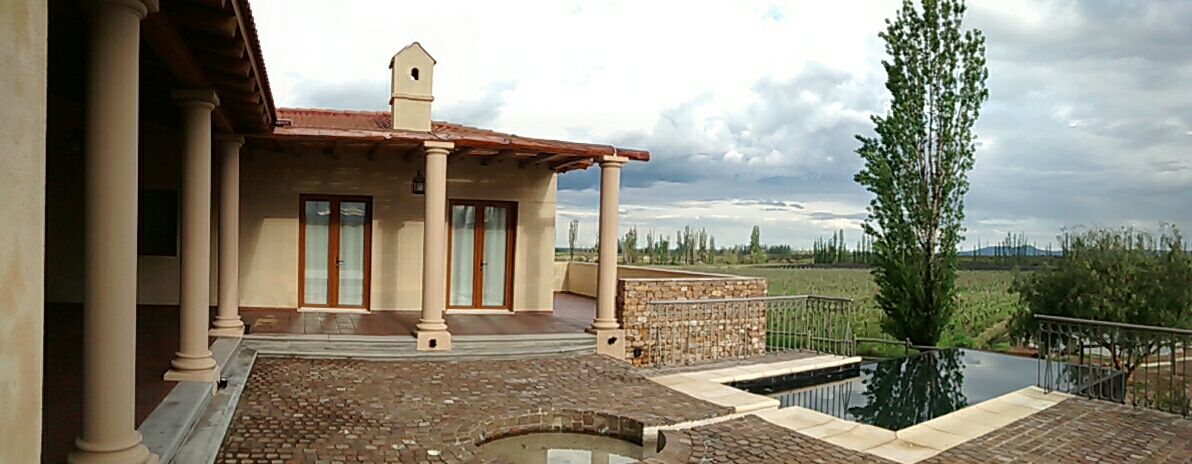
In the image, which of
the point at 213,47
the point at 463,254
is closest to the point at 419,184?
the point at 463,254

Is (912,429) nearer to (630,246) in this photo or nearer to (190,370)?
(190,370)

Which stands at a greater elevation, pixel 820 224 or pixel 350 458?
pixel 820 224

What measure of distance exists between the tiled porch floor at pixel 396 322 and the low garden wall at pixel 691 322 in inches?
34.1

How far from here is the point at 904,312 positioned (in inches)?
564

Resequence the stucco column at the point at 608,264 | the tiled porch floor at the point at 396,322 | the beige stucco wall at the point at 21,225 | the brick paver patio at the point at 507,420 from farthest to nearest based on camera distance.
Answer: the stucco column at the point at 608,264 < the tiled porch floor at the point at 396,322 < the brick paver patio at the point at 507,420 < the beige stucco wall at the point at 21,225

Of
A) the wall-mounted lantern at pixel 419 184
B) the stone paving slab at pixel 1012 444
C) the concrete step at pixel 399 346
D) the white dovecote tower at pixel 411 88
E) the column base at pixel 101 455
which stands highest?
the white dovecote tower at pixel 411 88

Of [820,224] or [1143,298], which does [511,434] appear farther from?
[820,224]

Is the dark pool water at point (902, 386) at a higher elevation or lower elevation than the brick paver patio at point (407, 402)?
lower

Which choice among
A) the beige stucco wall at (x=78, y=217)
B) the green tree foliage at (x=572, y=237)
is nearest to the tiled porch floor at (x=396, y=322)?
the beige stucco wall at (x=78, y=217)

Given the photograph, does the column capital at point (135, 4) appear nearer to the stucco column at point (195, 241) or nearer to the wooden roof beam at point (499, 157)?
the stucco column at point (195, 241)

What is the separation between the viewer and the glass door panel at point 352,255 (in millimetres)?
11773

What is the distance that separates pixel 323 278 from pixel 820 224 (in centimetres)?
1479

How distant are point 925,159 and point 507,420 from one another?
1151 centimetres

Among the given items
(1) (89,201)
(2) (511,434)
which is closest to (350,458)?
(2) (511,434)
